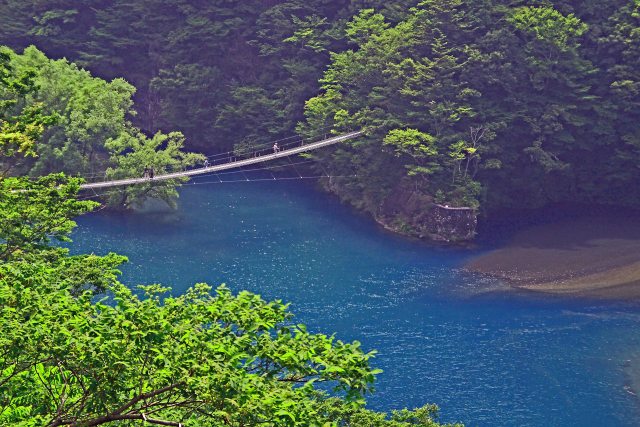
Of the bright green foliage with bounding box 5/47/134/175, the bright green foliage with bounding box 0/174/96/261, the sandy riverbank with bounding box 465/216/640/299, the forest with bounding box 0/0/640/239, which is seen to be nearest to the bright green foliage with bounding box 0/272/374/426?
the bright green foliage with bounding box 0/174/96/261

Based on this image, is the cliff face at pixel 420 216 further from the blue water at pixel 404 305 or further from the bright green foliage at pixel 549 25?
the bright green foliage at pixel 549 25

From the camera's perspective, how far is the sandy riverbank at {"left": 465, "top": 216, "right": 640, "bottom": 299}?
105 feet

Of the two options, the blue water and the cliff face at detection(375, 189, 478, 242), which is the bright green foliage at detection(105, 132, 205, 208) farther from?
the cliff face at detection(375, 189, 478, 242)

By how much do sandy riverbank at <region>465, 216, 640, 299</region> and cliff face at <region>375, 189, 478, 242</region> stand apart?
200 centimetres

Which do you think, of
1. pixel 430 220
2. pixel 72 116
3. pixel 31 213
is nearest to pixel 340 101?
pixel 430 220

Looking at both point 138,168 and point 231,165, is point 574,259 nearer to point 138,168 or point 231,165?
point 231,165

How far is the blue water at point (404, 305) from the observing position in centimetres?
2402

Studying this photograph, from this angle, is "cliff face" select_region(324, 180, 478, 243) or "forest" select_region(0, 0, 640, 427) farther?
"cliff face" select_region(324, 180, 478, 243)

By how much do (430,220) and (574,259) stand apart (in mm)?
6199

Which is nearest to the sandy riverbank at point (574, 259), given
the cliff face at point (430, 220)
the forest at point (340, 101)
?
the cliff face at point (430, 220)

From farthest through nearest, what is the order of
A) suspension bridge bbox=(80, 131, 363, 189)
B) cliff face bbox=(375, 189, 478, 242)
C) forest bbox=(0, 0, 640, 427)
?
cliff face bbox=(375, 189, 478, 242) < suspension bridge bbox=(80, 131, 363, 189) < forest bbox=(0, 0, 640, 427)

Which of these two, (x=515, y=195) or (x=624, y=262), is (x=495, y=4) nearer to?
(x=515, y=195)

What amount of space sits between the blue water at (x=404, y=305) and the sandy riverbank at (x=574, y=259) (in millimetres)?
1193

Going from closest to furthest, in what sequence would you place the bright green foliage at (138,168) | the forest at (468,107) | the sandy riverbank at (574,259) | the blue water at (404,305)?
Answer: the blue water at (404,305) < the sandy riverbank at (574,259) < the bright green foliage at (138,168) < the forest at (468,107)
